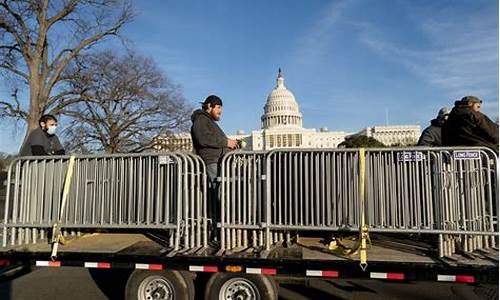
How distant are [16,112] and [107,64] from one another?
216 inches

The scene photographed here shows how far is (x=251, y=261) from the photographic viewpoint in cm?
461

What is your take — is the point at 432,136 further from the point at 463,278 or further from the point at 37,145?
the point at 37,145

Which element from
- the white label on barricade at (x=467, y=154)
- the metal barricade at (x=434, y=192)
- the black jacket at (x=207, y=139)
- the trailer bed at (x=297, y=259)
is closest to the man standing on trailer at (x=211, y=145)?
the black jacket at (x=207, y=139)

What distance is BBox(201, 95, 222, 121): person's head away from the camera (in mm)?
5898

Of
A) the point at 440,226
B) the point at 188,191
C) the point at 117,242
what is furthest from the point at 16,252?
the point at 440,226

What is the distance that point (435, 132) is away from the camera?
7105 mm

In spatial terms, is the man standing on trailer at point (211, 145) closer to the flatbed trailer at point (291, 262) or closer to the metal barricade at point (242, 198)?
the metal barricade at point (242, 198)

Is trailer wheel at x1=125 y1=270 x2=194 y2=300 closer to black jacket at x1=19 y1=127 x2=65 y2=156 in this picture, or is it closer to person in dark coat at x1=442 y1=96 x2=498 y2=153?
black jacket at x1=19 y1=127 x2=65 y2=156

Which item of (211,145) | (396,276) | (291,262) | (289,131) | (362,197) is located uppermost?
(289,131)

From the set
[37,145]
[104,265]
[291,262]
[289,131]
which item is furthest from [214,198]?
[289,131]

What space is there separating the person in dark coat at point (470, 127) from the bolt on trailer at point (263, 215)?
0.68 meters

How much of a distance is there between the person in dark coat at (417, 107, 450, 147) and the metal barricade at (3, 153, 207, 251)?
3994mm

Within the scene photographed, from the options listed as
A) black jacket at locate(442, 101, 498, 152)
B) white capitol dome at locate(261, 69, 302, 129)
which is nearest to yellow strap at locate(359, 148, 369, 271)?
black jacket at locate(442, 101, 498, 152)

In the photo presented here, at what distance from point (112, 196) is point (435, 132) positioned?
209 inches
